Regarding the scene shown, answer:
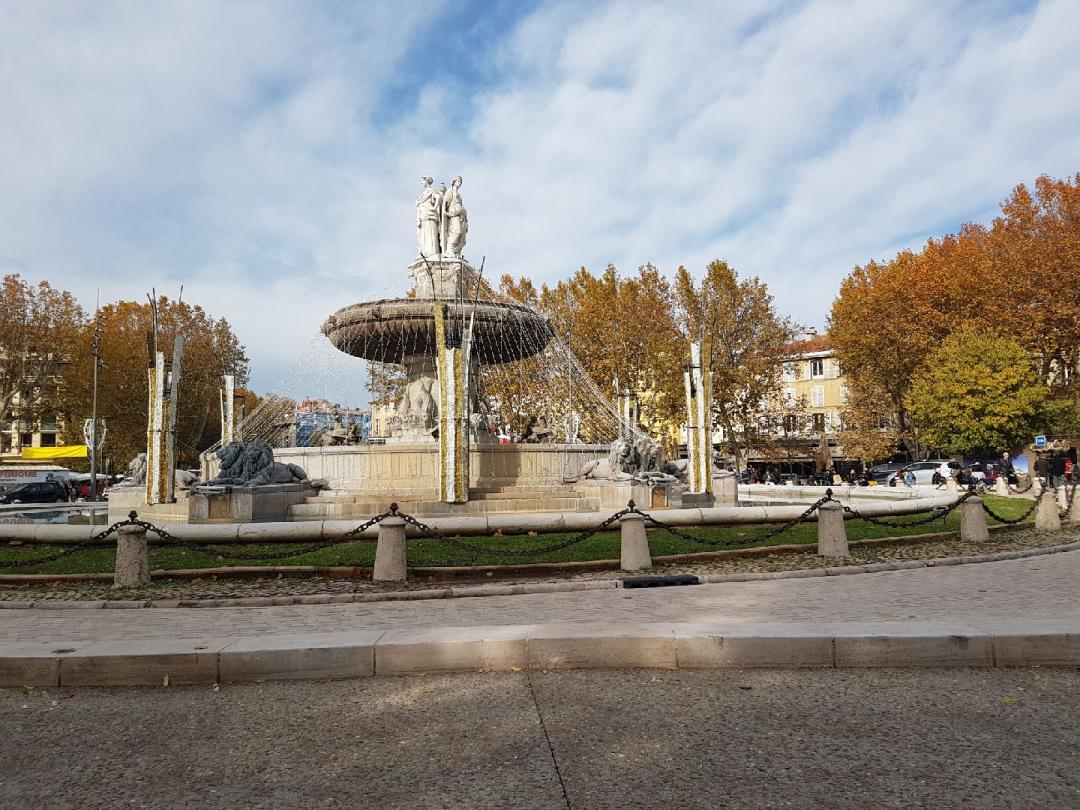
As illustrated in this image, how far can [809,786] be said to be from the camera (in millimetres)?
3547

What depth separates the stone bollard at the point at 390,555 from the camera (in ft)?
29.3

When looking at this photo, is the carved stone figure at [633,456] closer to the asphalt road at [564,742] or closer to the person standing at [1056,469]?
the asphalt road at [564,742]

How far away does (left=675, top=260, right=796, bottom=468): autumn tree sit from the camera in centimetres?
3738

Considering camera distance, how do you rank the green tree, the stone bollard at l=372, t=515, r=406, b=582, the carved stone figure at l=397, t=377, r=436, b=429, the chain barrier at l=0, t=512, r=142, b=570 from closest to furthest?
the stone bollard at l=372, t=515, r=406, b=582, the chain barrier at l=0, t=512, r=142, b=570, the carved stone figure at l=397, t=377, r=436, b=429, the green tree

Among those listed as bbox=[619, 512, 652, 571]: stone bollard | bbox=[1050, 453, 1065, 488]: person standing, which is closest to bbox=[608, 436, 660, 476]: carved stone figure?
bbox=[619, 512, 652, 571]: stone bollard

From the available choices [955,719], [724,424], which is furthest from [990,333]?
[955,719]

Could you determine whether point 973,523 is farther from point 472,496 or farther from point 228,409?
point 228,409

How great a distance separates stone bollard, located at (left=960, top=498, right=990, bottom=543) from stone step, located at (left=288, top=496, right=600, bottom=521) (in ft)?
19.8

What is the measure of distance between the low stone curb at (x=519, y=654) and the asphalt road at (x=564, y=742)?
5.2 inches

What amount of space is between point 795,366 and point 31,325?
45.4 m

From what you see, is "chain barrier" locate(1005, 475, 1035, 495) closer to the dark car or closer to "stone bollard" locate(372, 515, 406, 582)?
"stone bollard" locate(372, 515, 406, 582)

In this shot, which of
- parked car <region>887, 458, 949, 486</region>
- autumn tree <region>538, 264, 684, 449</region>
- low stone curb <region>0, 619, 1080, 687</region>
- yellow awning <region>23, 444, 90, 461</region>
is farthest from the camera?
yellow awning <region>23, 444, 90, 461</region>

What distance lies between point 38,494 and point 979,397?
35.1 m

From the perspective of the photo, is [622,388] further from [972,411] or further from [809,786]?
[809,786]
